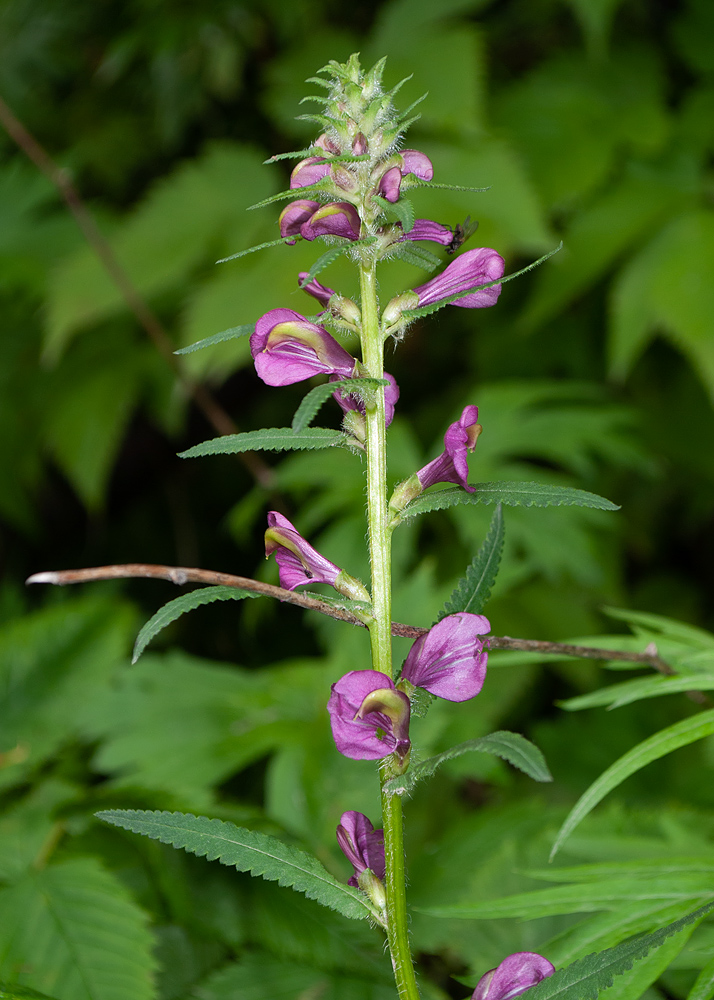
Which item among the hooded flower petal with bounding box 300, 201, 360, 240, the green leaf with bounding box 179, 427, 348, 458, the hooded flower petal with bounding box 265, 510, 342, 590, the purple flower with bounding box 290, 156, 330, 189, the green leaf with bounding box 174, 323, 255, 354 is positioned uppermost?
the purple flower with bounding box 290, 156, 330, 189

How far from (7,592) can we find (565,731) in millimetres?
1639

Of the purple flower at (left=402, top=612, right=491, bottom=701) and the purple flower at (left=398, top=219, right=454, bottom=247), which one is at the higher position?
the purple flower at (left=398, top=219, right=454, bottom=247)

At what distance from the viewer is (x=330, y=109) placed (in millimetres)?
526

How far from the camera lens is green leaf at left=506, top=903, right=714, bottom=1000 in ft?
1.43

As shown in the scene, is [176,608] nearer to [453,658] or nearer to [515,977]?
[453,658]

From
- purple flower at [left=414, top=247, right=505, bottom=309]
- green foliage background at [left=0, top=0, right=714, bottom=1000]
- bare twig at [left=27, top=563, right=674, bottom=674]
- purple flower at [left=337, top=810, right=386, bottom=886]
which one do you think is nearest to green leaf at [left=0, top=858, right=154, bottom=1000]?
green foliage background at [left=0, top=0, right=714, bottom=1000]

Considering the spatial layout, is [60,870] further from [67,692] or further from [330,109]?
[330,109]

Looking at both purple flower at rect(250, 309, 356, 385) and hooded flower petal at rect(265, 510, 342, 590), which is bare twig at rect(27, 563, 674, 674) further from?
purple flower at rect(250, 309, 356, 385)

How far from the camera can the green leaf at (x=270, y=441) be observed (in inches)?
19.2

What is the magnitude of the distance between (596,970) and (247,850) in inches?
8.2

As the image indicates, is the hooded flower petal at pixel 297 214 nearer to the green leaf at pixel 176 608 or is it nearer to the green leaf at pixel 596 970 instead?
the green leaf at pixel 176 608

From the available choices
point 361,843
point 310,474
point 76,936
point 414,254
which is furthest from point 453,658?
point 310,474

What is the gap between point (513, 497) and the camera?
18.9 inches

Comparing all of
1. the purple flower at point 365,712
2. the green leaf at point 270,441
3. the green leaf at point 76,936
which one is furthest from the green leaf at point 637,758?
the green leaf at point 76,936
